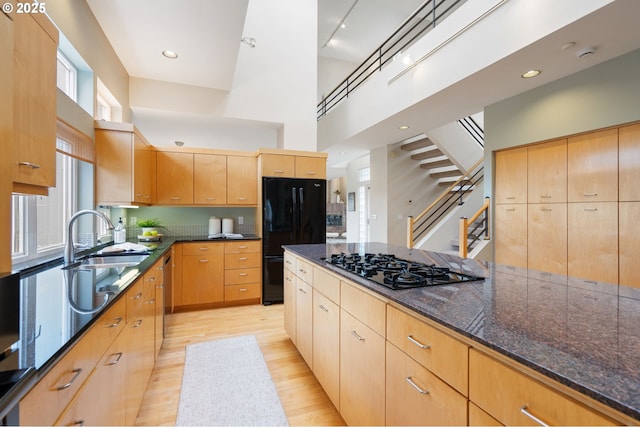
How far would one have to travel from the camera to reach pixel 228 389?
208 centimetres

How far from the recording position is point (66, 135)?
2352mm

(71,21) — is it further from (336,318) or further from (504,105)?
(504,105)

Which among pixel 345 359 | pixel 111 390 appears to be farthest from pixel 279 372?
pixel 111 390

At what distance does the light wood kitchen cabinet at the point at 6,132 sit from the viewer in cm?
102

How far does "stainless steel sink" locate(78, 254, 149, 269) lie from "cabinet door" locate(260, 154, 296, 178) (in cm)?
196

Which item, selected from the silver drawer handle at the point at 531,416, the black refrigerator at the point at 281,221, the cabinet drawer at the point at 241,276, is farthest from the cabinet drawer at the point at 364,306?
the cabinet drawer at the point at 241,276

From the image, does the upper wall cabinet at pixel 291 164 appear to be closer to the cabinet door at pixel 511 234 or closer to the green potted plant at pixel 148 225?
the green potted plant at pixel 148 225

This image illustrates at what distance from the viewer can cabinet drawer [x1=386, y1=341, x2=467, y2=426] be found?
0.91 m

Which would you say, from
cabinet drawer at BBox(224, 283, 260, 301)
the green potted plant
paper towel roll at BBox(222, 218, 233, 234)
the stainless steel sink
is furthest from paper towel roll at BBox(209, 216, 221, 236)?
the stainless steel sink

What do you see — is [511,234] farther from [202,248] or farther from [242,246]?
[202,248]

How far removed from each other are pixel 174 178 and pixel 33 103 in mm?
2754

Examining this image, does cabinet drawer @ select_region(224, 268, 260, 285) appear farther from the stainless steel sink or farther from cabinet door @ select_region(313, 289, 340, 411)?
cabinet door @ select_region(313, 289, 340, 411)

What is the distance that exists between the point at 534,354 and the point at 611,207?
11.1 feet

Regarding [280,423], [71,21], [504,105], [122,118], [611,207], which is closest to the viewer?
[280,423]
